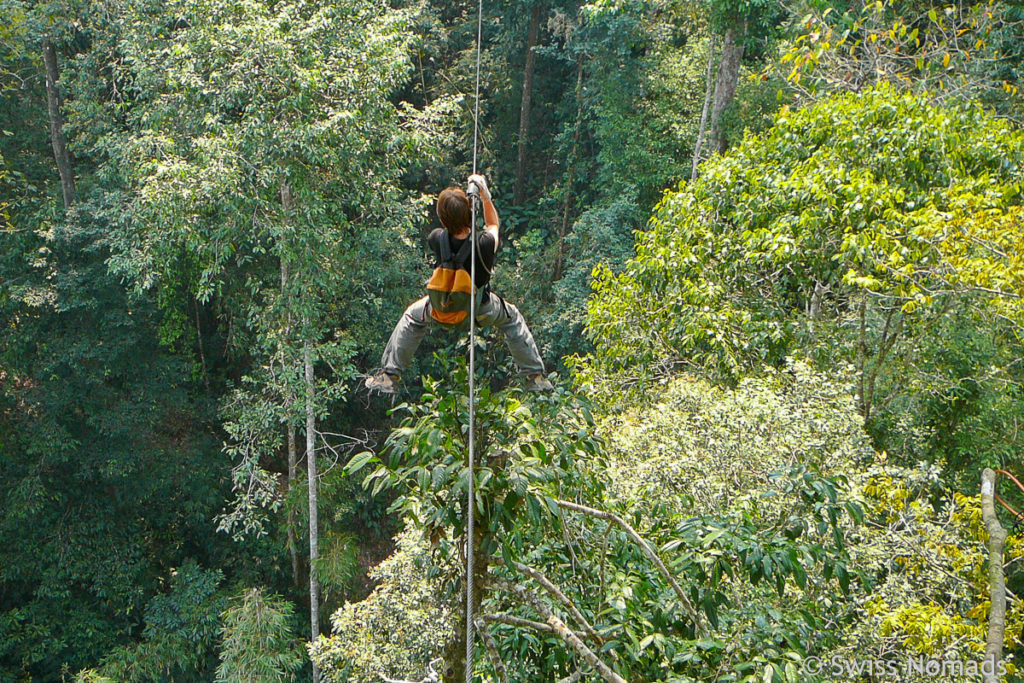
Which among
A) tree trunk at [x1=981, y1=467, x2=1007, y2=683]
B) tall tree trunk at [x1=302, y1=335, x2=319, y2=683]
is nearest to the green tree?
tree trunk at [x1=981, y1=467, x2=1007, y2=683]

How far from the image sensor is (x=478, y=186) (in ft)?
7.54

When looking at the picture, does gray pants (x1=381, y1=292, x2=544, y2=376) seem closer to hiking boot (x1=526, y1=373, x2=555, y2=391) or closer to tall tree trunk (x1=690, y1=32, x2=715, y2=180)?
hiking boot (x1=526, y1=373, x2=555, y2=391)

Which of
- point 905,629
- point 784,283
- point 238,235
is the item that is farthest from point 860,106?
point 238,235

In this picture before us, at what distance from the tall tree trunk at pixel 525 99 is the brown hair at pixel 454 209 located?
9956mm

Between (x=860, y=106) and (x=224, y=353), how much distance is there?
825 centimetres

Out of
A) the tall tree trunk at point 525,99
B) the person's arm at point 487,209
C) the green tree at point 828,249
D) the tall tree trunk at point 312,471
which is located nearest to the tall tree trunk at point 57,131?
the tall tree trunk at point 312,471

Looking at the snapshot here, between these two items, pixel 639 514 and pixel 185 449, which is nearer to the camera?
pixel 639 514

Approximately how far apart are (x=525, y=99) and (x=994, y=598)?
10.3 metres

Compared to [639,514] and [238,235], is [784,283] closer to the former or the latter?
[639,514]

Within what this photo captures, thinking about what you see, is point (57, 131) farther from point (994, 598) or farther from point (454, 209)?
point (994, 598)

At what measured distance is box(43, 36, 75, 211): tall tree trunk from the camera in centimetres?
904

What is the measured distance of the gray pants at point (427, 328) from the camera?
2.66m

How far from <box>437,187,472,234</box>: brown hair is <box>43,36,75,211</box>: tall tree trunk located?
27.5 feet

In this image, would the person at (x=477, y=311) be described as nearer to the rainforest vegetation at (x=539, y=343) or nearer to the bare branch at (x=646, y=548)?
the rainforest vegetation at (x=539, y=343)
